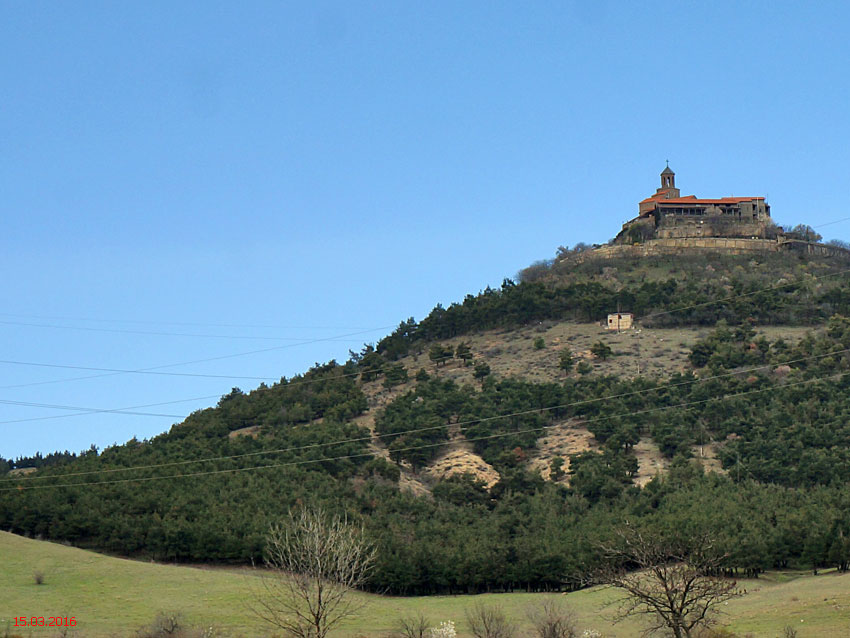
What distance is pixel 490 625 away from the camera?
2028 inches

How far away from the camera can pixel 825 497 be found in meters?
76.8

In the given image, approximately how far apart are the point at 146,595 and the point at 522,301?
70175mm

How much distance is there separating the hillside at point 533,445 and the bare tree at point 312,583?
760 cm

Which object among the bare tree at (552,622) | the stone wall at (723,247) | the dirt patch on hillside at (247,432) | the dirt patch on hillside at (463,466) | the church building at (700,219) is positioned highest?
the church building at (700,219)

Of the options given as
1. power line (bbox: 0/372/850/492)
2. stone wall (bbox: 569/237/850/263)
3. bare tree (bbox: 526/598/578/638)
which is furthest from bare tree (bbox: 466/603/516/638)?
stone wall (bbox: 569/237/850/263)

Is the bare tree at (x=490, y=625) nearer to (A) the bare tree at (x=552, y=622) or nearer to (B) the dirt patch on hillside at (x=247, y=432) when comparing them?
(A) the bare tree at (x=552, y=622)

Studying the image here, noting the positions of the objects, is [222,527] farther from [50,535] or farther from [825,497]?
[825,497]

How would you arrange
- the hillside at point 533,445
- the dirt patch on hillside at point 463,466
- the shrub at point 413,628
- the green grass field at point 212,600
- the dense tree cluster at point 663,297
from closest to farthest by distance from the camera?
the green grass field at point 212,600 < the shrub at point 413,628 < the hillside at point 533,445 < the dirt patch on hillside at point 463,466 < the dense tree cluster at point 663,297

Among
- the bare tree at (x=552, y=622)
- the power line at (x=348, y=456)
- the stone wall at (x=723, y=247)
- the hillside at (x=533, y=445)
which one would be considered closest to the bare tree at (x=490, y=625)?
the bare tree at (x=552, y=622)

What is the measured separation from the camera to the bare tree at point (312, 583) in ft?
161

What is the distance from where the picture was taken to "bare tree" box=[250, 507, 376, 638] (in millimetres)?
49188

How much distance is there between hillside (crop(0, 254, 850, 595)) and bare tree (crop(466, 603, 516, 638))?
43.1ft

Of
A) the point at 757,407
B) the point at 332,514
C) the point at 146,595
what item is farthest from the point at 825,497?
the point at 146,595

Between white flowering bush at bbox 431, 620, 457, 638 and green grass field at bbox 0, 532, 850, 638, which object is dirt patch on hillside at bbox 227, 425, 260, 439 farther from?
white flowering bush at bbox 431, 620, 457, 638
